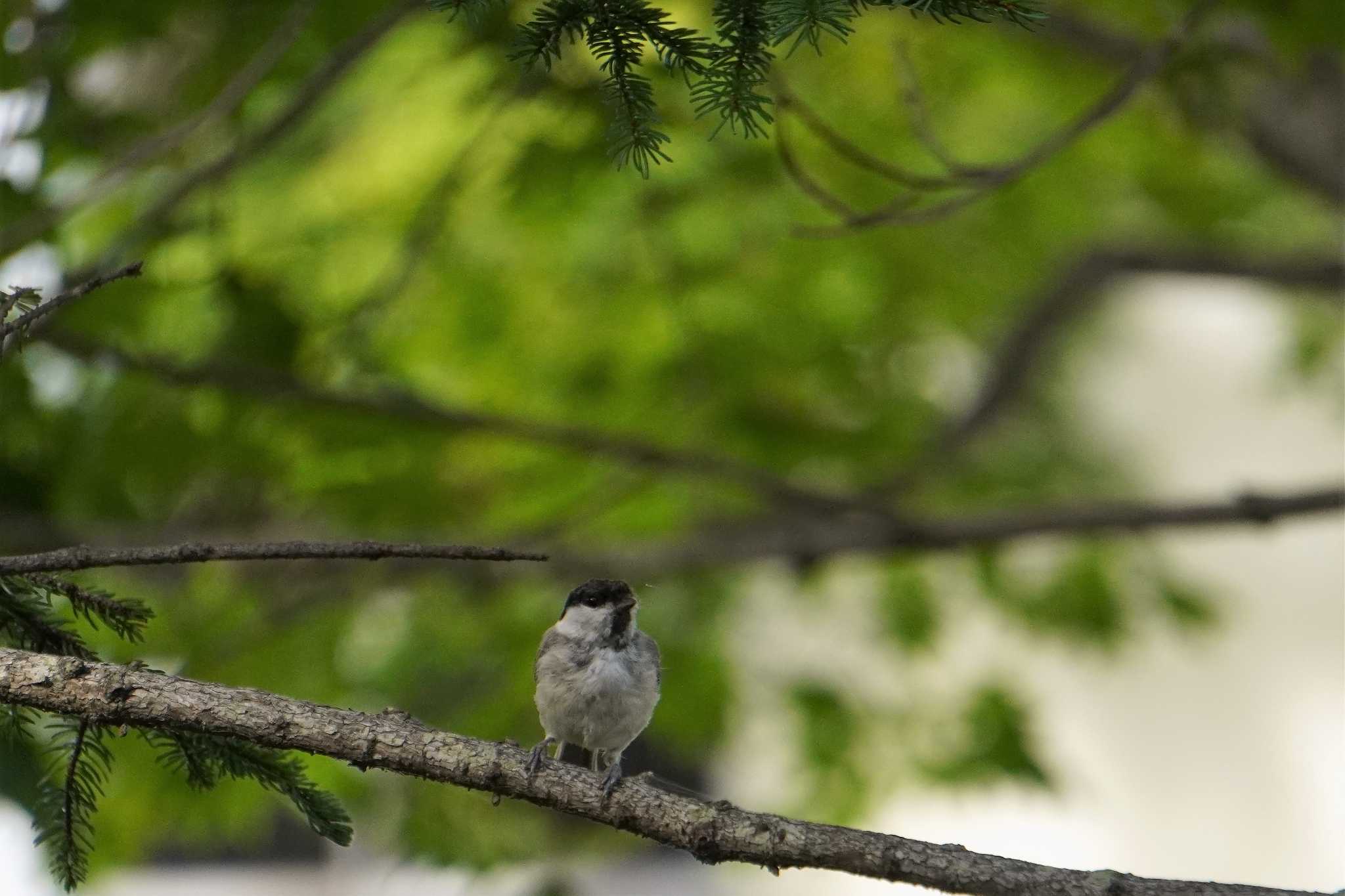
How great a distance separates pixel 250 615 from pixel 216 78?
A: 1.49 m

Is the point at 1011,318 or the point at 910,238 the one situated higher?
the point at 1011,318

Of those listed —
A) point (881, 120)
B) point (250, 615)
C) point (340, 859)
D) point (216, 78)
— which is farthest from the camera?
point (340, 859)

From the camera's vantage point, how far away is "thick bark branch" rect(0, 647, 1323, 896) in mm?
1053

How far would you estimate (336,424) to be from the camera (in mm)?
3162

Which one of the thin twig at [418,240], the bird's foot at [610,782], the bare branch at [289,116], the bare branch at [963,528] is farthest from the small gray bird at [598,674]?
the bare branch at [963,528]

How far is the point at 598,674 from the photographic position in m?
1.70

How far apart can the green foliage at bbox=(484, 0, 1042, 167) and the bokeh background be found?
2.79 feet

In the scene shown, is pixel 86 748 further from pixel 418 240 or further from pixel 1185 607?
pixel 1185 607

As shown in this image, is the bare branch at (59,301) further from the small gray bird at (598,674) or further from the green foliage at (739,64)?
the small gray bird at (598,674)

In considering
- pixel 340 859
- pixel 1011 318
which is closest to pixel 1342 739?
pixel 1011 318

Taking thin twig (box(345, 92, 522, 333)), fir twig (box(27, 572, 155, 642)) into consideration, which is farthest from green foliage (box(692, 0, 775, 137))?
thin twig (box(345, 92, 522, 333))

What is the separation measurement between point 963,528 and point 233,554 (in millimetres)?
2794

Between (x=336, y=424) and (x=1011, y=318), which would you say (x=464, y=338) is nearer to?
(x=336, y=424)

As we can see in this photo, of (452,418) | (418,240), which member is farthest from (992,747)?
(418,240)
